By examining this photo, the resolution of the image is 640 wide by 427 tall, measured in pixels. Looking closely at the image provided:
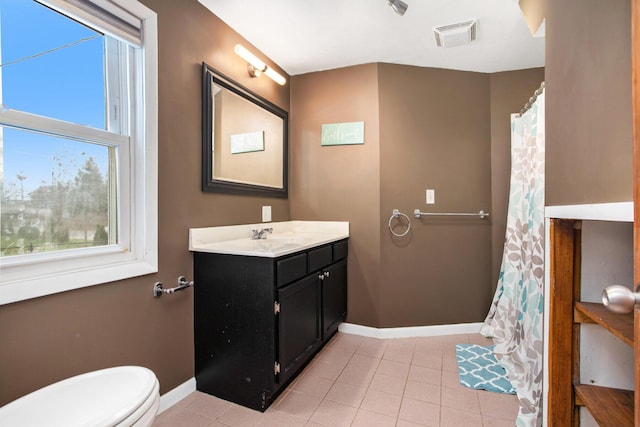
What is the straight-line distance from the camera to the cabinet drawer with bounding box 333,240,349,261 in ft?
7.53

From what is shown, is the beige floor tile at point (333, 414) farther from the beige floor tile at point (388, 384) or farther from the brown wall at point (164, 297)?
the brown wall at point (164, 297)

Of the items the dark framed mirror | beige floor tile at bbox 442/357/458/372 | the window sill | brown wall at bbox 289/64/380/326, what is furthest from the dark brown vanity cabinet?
beige floor tile at bbox 442/357/458/372

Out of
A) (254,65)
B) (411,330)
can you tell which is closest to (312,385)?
(411,330)

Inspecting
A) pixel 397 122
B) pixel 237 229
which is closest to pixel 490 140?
pixel 397 122

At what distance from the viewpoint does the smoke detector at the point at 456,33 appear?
194 cm

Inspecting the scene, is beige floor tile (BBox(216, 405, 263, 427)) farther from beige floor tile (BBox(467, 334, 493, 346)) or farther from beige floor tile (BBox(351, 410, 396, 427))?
beige floor tile (BBox(467, 334, 493, 346))

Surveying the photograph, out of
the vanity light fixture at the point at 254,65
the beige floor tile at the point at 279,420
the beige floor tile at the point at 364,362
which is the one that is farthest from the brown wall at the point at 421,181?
the beige floor tile at the point at 279,420

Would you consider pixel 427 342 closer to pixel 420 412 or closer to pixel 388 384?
pixel 388 384

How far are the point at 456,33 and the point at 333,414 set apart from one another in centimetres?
244

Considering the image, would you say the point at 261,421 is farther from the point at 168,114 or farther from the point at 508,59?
the point at 508,59

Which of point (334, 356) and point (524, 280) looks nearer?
point (524, 280)

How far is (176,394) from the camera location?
63.4 inches

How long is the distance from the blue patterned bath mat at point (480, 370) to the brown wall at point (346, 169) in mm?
688

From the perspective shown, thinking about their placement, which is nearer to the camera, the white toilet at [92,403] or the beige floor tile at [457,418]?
the white toilet at [92,403]
